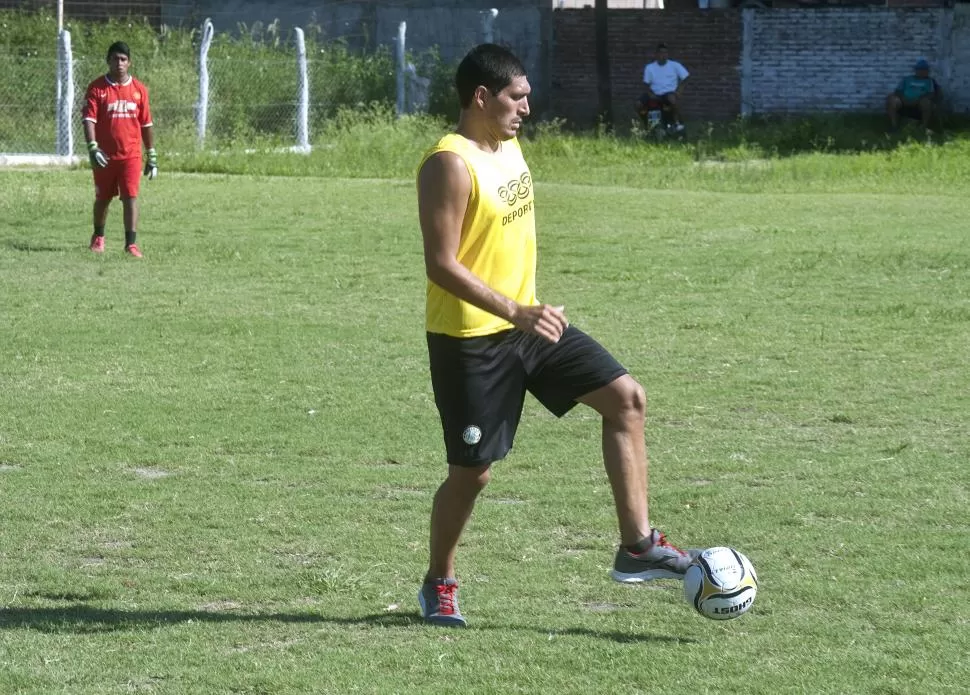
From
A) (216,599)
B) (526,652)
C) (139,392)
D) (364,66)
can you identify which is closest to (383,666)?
(526,652)

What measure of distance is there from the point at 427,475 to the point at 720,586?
254 cm

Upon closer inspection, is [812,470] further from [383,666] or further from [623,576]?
[383,666]

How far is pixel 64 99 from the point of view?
81.1 feet

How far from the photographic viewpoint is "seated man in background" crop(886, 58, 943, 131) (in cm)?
2958

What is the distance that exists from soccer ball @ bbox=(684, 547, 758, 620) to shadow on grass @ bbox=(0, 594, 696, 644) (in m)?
0.14

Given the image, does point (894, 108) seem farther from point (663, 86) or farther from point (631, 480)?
point (631, 480)

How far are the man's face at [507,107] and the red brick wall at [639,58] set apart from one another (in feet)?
87.0

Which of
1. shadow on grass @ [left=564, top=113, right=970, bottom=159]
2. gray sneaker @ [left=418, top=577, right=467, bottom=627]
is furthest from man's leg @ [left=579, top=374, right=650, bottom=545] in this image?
shadow on grass @ [left=564, top=113, right=970, bottom=159]

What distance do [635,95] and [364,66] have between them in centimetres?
646

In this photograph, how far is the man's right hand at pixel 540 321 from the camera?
5055 millimetres

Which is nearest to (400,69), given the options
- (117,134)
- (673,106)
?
(673,106)

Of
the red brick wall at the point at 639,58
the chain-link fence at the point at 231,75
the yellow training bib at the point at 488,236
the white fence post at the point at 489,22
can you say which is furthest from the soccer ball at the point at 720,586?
the white fence post at the point at 489,22

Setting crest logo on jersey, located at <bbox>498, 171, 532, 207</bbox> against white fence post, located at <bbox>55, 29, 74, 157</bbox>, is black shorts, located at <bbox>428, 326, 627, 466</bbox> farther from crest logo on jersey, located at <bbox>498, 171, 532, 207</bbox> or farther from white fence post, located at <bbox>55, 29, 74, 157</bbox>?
white fence post, located at <bbox>55, 29, 74, 157</bbox>

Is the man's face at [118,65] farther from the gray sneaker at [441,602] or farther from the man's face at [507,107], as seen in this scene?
the gray sneaker at [441,602]
